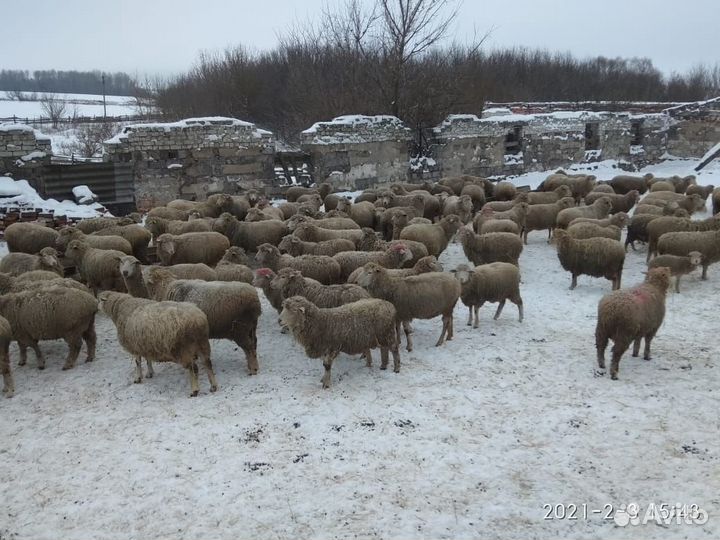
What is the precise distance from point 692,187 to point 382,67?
14.1 metres

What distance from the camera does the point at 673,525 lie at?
434 centimetres

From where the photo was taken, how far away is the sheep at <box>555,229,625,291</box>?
977 cm

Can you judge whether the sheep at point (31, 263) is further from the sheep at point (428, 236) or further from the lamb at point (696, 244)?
the lamb at point (696, 244)

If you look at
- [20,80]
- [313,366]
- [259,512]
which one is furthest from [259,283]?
[20,80]

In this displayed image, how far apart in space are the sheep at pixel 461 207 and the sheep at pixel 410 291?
6107mm

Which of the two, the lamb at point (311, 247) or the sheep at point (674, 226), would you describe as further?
the sheep at point (674, 226)

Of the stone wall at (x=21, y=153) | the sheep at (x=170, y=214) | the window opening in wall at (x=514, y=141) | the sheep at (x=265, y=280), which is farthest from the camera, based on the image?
the window opening in wall at (x=514, y=141)

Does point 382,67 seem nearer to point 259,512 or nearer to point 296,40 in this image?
point 296,40

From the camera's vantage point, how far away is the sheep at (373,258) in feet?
29.1

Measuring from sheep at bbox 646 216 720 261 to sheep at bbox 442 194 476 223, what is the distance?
3.82 m

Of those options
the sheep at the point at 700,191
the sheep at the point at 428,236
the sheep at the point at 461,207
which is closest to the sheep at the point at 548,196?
the sheep at the point at 461,207

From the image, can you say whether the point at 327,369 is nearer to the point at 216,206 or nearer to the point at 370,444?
the point at 370,444

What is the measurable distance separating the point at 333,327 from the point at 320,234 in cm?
429

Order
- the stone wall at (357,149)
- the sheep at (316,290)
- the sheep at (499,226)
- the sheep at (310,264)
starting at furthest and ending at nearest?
1. the stone wall at (357,149)
2. the sheep at (499,226)
3. the sheep at (310,264)
4. the sheep at (316,290)
